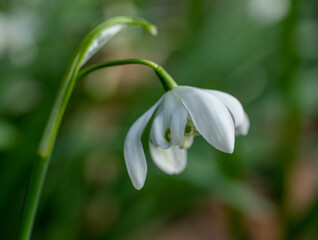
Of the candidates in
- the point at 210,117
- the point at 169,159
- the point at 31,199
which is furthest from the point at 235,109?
the point at 31,199

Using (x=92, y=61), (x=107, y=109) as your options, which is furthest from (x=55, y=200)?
(x=92, y=61)

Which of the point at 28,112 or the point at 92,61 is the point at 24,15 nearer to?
the point at 28,112

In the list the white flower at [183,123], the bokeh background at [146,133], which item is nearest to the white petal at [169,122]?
the white flower at [183,123]

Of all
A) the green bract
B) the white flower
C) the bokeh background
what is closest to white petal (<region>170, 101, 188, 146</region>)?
the white flower

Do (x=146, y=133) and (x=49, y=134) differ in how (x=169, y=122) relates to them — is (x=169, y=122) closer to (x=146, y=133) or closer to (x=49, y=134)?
(x=49, y=134)

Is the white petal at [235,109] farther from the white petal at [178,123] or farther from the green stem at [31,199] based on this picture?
the green stem at [31,199]

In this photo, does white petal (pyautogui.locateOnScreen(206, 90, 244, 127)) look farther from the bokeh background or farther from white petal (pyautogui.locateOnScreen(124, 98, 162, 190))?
the bokeh background
